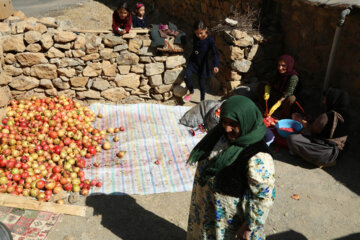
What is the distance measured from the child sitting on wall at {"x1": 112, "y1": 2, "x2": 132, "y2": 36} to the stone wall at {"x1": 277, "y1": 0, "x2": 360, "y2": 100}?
3.33 m

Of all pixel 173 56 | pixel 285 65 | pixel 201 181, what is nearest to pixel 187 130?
pixel 173 56

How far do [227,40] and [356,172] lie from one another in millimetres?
3629

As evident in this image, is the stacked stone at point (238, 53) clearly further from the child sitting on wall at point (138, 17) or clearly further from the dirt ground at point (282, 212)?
the dirt ground at point (282, 212)

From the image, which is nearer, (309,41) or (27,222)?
(27,222)

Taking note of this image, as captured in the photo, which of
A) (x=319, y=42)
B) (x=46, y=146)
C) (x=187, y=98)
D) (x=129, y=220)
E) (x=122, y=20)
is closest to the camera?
(x=129, y=220)

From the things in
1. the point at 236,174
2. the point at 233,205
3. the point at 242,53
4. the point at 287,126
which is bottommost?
the point at 287,126

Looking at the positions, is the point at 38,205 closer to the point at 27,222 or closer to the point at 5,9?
the point at 27,222

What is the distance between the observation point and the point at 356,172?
16.7 feet

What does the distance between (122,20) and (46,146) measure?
9.36 feet

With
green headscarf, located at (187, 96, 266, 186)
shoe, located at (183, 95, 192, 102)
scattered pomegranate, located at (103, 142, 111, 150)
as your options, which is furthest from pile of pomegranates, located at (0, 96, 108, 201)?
green headscarf, located at (187, 96, 266, 186)

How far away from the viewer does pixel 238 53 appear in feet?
22.8

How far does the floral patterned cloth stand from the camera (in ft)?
7.84

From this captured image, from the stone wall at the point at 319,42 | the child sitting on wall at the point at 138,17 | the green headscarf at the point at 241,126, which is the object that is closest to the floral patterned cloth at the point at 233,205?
the green headscarf at the point at 241,126

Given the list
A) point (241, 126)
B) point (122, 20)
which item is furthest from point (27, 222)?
point (122, 20)
